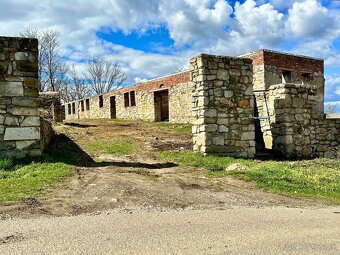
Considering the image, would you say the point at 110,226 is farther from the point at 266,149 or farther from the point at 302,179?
the point at 266,149

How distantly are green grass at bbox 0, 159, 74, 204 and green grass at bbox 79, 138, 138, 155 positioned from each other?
301 cm

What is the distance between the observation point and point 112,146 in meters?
12.8

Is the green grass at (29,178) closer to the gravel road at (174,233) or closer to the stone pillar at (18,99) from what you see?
the stone pillar at (18,99)

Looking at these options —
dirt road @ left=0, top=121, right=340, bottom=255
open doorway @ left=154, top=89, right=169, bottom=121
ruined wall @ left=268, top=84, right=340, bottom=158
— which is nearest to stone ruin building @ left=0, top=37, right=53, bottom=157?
dirt road @ left=0, top=121, right=340, bottom=255

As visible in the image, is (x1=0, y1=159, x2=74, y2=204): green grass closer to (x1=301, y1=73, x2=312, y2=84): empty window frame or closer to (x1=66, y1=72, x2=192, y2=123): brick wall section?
(x1=66, y1=72, x2=192, y2=123): brick wall section

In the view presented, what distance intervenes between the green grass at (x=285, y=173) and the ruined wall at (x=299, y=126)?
48.5 inches

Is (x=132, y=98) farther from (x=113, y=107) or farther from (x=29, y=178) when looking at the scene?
(x=29, y=178)

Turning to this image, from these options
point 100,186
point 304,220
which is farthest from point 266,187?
point 100,186

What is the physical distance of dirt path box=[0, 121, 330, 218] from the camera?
618 cm

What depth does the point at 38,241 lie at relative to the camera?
4.44m

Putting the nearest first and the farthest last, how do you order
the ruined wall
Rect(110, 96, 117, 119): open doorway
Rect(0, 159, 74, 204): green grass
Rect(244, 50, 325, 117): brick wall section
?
Rect(0, 159, 74, 204): green grass → the ruined wall → Rect(244, 50, 325, 117): brick wall section → Rect(110, 96, 117, 119): open doorway

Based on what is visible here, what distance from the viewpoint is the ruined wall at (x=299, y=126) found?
40.8 ft

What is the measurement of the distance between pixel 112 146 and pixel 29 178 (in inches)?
204

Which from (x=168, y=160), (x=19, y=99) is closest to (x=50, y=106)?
(x=19, y=99)
